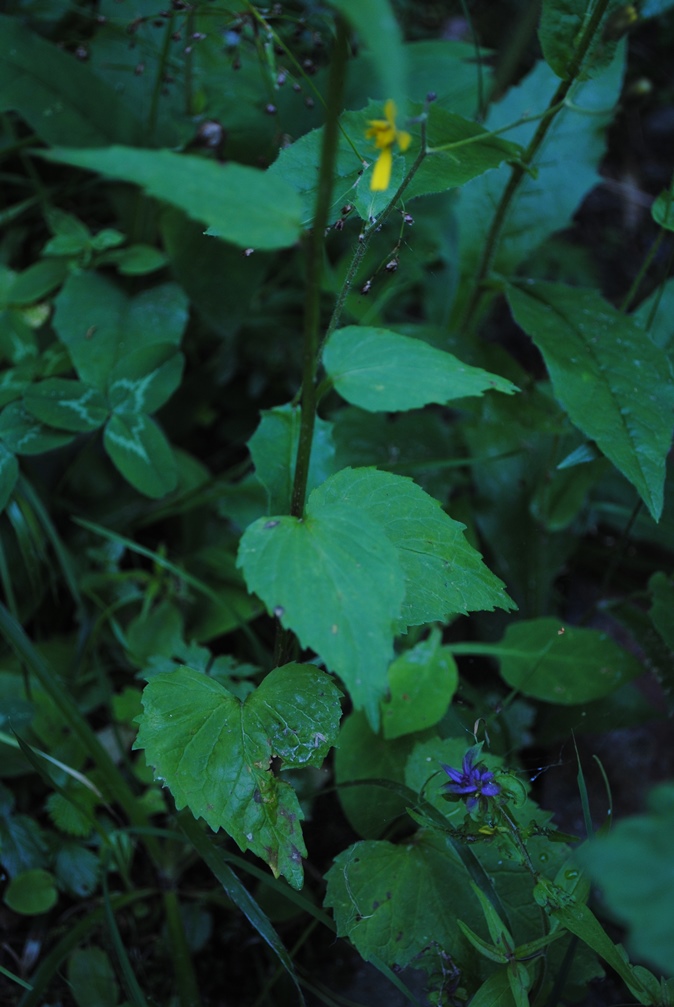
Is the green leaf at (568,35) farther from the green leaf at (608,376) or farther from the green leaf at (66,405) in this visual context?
the green leaf at (66,405)

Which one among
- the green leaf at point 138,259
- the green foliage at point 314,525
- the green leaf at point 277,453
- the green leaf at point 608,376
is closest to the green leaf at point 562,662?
the green foliage at point 314,525

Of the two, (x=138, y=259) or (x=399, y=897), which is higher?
(x=138, y=259)

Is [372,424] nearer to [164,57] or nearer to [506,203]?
[506,203]

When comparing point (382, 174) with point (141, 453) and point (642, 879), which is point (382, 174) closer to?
point (642, 879)

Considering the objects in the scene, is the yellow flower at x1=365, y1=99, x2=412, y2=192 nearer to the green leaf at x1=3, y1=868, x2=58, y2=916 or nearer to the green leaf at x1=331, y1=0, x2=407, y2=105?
the green leaf at x1=331, y1=0, x2=407, y2=105

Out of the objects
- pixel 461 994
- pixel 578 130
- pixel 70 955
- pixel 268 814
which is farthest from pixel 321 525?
pixel 578 130

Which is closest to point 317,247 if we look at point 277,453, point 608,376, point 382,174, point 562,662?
point 382,174
